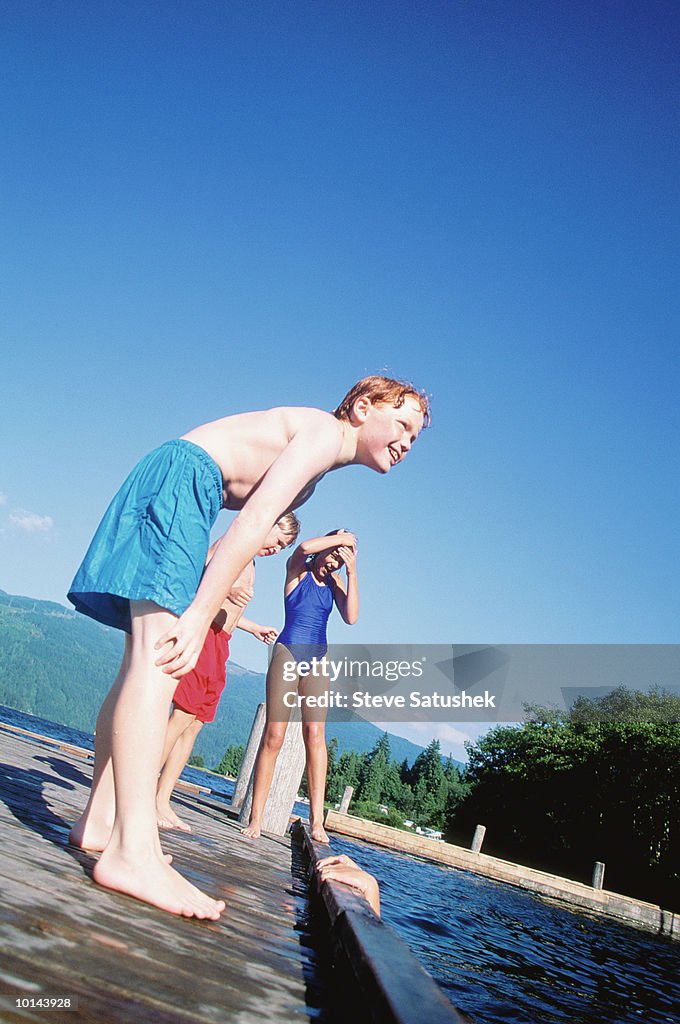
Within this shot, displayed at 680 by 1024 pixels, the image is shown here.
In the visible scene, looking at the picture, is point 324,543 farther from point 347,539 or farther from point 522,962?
point 522,962

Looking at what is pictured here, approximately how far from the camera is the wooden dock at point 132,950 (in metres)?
0.94

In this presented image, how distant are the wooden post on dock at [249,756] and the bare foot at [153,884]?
16.9 ft

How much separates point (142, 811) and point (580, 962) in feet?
20.8

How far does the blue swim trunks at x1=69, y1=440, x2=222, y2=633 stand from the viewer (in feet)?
6.46

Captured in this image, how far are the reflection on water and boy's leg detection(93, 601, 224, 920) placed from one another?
245cm

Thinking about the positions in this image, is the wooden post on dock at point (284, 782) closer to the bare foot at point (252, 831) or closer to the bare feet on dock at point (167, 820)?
the bare foot at point (252, 831)

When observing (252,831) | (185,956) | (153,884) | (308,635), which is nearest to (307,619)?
(308,635)

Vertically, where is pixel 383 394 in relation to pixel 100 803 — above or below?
above

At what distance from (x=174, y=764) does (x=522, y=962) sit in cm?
333

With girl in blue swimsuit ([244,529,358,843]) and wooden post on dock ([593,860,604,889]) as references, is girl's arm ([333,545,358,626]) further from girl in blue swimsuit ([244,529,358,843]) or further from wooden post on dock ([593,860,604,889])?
wooden post on dock ([593,860,604,889])

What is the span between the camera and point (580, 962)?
6.29m

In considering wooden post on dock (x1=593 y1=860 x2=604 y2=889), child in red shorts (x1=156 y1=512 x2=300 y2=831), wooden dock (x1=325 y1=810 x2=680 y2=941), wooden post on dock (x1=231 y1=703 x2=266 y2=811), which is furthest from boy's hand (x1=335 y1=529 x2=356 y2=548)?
wooden post on dock (x1=593 y1=860 x2=604 y2=889)

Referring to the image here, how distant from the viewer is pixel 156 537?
204cm

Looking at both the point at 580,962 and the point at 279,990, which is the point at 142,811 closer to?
the point at 279,990
